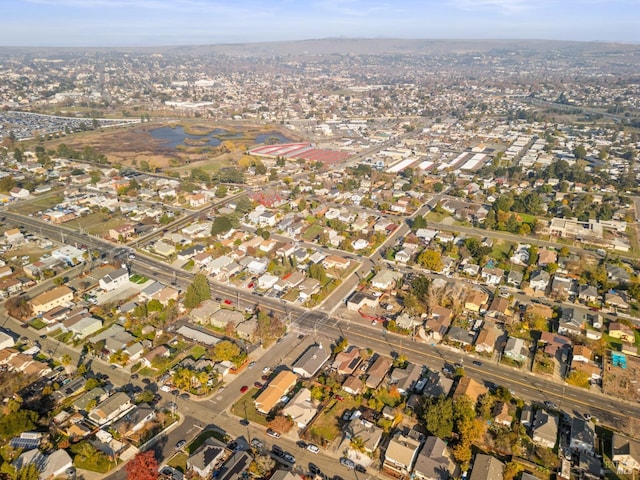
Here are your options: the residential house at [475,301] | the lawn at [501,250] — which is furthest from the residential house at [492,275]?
the lawn at [501,250]

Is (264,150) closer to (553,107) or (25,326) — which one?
(25,326)

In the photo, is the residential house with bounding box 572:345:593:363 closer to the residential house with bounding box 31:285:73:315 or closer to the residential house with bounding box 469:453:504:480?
the residential house with bounding box 469:453:504:480

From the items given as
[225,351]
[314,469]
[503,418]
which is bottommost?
[314,469]

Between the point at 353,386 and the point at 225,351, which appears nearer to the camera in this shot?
the point at 353,386

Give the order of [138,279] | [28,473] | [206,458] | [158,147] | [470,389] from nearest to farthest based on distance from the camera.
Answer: [28,473], [206,458], [470,389], [138,279], [158,147]

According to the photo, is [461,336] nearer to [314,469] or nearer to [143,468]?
[314,469]

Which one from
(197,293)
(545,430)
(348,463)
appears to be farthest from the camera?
(197,293)

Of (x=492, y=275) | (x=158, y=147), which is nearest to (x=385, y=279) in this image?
(x=492, y=275)
